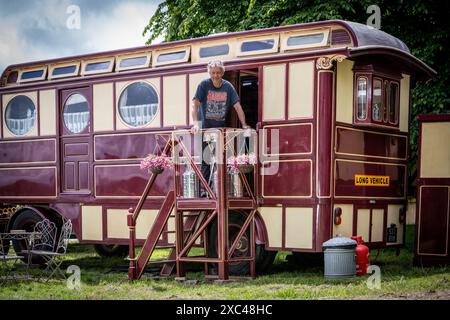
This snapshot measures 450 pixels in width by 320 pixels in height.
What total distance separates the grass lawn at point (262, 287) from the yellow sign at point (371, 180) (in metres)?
1.20

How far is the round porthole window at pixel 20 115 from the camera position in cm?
1250

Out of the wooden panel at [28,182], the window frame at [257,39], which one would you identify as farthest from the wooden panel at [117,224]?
the window frame at [257,39]

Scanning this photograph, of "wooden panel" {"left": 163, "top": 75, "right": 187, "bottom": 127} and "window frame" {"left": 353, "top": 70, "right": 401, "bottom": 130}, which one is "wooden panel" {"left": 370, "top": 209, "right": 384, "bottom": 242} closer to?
"window frame" {"left": 353, "top": 70, "right": 401, "bottom": 130}

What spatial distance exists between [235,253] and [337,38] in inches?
125

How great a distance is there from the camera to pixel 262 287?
8938 mm

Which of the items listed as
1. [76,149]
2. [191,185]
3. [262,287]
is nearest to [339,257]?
[262,287]

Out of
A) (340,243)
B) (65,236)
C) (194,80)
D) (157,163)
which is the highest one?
(194,80)

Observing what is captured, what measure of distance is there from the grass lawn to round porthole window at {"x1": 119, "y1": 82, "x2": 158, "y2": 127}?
7.40 feet

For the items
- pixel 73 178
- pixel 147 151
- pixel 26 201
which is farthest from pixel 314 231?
pixel 26 201

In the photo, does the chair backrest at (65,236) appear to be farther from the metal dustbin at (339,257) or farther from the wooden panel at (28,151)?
the metal dustbin at (339,257)

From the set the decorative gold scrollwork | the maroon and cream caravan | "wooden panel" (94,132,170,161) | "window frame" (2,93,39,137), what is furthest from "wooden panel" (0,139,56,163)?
the decorative gold scrollwork

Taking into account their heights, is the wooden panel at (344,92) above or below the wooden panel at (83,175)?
above

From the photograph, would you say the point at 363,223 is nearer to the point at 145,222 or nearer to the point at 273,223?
the point at 273,223

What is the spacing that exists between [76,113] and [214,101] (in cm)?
304
